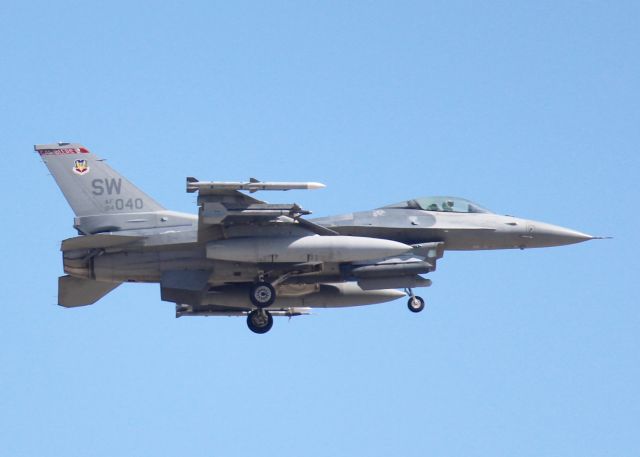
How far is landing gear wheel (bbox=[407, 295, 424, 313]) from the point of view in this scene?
28.8 m

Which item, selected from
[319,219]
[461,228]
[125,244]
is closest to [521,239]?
[461,228]

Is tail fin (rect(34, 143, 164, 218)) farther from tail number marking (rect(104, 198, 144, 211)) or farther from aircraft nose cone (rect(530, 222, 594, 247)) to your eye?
aircraft nose cone (rect(530, 222, 594, 247))

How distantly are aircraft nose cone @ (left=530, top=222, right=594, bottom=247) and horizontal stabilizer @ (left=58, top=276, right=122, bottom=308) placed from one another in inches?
356

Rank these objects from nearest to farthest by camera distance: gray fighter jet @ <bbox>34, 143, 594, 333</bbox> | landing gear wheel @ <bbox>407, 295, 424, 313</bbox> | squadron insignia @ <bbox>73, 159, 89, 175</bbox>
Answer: gray fighter jet @ <bbox>34, 143, 594, 333</bbox> < squadron insignia @ <bbox>73, 159, 89, 175</bbox> < landing gear wheel @ <bbox>407, 295, 424, 313</bbox>

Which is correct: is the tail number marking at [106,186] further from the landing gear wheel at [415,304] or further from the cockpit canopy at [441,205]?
the landing gear wheel at [415,304]

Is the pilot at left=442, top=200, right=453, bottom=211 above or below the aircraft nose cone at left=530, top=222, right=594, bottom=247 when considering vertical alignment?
above

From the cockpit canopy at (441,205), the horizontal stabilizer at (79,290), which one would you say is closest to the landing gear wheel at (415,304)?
the cockpit canopy at (441,205)

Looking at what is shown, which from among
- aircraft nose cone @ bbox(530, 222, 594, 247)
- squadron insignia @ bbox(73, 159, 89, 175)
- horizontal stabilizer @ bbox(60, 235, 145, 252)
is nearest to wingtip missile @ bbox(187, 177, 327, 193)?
horizontal stabilizer @ bbox(60, 235, 145, 252)

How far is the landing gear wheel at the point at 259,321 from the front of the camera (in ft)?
95.6

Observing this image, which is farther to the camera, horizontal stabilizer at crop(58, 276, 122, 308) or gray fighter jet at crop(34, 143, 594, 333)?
horizontal stabilizer at crop(58, 276, 122, 308)

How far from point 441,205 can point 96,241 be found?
7.42 m

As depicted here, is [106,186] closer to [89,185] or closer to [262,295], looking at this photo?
[89,185]

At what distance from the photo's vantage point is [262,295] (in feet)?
92.5

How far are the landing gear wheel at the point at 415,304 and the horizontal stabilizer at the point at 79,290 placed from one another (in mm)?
6244
